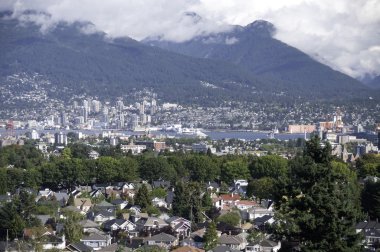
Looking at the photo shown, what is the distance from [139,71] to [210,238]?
110052 millimetres

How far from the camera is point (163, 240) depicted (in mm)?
19562

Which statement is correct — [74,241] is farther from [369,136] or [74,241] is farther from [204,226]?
[369,136]

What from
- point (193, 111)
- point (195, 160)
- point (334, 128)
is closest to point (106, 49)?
point (193, 111)

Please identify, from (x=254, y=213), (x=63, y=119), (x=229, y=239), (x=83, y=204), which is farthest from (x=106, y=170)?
(x=63, y=119)

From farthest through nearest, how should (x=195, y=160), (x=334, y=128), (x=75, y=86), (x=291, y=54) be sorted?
(x=291, y=54), (x=75, y=86), (x=334, y=128), (x=195, y=160)

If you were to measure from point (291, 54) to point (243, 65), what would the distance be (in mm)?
8424

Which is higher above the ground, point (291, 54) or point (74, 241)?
point (291, 54)

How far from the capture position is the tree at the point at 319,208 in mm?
8211

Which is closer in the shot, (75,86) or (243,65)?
(75,86)

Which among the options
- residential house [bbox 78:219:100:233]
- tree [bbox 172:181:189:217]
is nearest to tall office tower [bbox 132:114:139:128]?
tree [bbox 172:181:189:217]

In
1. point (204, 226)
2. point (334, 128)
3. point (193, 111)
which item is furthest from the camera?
point (193, 111)

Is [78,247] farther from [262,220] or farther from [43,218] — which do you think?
[262,220]

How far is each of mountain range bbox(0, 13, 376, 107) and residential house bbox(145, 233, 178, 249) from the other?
93227 millimetres

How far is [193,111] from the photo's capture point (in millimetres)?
113188
